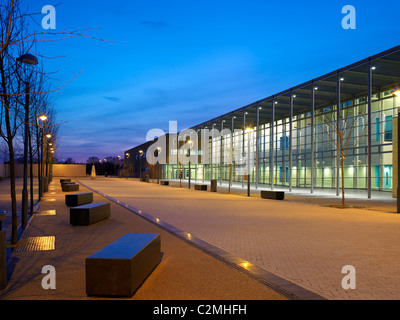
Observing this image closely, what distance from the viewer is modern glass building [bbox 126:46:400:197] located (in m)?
29.3

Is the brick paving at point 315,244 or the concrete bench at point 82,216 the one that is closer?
the brick paving at point 315,244

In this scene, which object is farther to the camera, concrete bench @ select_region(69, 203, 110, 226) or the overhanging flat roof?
the overhanging flat roof

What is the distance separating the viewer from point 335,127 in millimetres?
25203

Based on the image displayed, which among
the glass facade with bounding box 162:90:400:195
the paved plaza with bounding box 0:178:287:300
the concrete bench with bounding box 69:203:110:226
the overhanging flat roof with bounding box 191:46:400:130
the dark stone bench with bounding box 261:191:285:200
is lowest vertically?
the dark stone bench with bounding box 261:191:285:200

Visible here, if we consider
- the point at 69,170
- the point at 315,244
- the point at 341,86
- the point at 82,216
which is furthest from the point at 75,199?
the point at 69,170

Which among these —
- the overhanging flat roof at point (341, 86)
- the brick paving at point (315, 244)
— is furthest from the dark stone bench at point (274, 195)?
the brick paving at point (315, 244)

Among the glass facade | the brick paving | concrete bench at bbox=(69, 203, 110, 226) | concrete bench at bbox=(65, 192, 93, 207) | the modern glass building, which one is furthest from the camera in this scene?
the glass facade

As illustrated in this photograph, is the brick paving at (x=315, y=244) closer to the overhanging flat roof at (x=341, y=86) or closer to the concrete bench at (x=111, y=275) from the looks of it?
the concrete bench at (x=111, y=275)

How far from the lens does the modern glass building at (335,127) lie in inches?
1153

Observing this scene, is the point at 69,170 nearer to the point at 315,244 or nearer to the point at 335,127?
the point at 335,127

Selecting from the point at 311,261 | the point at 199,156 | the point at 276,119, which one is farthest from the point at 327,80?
the point at 199,156

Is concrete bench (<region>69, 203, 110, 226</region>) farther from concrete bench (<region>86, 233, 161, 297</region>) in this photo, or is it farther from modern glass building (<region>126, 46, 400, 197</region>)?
modern glass building (<region>126, 46, 400, 197</region>)

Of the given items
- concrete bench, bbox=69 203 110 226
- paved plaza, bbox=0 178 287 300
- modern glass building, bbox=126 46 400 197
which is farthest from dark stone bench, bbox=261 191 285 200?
paved plaza, bbox=0 178 287 300

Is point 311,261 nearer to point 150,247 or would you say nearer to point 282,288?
point 282,288
